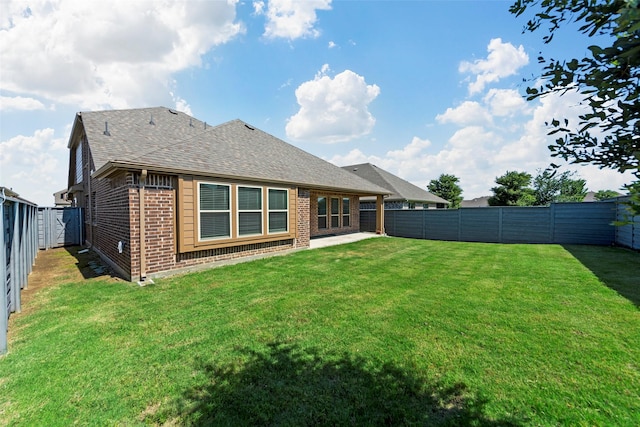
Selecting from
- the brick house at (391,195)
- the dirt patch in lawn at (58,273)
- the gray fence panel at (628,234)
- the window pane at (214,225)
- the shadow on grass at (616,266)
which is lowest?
the dirt patch in lawn at (58,273)

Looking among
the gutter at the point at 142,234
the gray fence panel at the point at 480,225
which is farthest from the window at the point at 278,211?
the gray fence panel at the point at 480,225

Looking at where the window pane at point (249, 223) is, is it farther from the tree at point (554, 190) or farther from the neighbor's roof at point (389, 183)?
the tree at point (554, 190)

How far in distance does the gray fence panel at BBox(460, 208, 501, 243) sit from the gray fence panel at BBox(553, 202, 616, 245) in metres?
2.22

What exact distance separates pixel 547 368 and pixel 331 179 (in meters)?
10.8

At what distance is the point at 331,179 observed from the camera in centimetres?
1298

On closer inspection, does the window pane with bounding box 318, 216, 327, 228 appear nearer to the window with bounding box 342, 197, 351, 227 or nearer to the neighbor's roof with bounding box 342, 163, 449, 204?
the window with bounding box 342, 197, 351, 227

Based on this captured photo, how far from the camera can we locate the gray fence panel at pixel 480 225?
13.6 m

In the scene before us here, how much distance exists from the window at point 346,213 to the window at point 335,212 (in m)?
0.43

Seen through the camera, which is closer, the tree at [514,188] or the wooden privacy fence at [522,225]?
the wooden privacy fence at [522,225]

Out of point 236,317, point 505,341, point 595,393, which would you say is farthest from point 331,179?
point 595,393

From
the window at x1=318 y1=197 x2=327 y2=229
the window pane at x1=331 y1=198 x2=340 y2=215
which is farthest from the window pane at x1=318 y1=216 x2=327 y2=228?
the window pane at x1=331 y1=198 x2=340 y2=215

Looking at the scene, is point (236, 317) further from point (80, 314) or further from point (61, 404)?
point (80, 314)

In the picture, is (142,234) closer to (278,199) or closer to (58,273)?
(58,273)

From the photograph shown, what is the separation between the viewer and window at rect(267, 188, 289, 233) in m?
9.26
